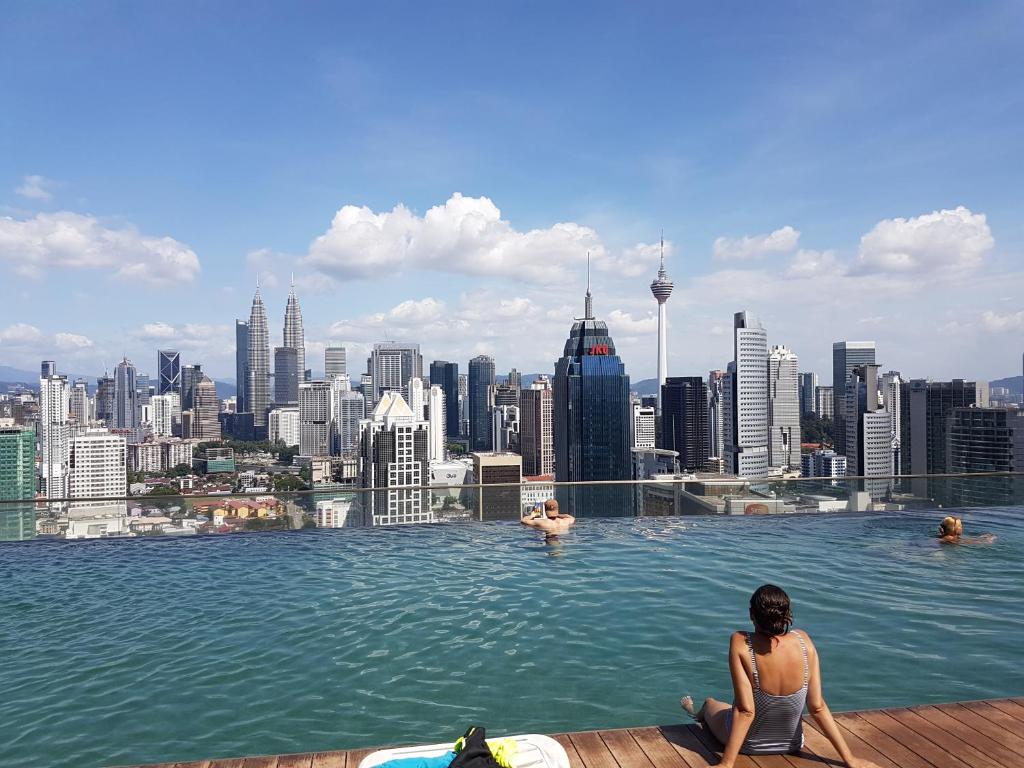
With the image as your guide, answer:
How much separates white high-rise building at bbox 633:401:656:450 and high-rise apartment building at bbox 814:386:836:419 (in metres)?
44.4

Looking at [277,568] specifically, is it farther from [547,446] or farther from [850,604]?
[547,446]

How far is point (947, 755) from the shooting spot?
3.23m

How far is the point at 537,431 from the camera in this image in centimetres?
13050

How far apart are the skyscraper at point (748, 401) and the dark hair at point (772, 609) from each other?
117 m

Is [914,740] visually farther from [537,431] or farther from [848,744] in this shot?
[537,431]

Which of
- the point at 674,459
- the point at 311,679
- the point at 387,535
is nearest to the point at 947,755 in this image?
the point at 311,679

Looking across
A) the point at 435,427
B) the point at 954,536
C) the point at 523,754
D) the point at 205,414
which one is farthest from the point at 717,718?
the point at 205,414

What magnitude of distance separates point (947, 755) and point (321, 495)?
31.5 ft

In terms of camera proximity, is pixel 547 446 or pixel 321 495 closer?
pixel 321 495

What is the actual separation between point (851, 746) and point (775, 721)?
487mm

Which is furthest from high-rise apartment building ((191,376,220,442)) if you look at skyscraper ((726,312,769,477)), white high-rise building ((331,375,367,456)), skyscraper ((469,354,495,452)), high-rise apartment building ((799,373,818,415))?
high-rise apartment building ((799,373,818,415))

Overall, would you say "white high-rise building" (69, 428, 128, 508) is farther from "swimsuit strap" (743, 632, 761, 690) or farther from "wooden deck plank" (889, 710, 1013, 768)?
"wooden deck plank" (889, 710, 1013, 768)

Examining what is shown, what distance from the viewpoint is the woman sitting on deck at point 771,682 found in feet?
10.3

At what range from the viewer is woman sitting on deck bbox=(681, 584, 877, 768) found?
10.3 ft
